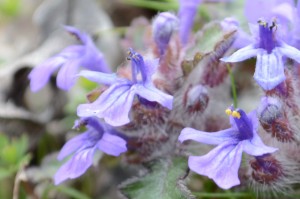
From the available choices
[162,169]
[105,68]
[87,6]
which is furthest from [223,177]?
[87,6]

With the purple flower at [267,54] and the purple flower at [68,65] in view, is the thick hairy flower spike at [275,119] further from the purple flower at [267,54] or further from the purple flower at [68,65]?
the purple flower at [68,65]

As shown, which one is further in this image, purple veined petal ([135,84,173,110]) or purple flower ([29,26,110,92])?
Result: purple flower ([29,26,110,92])

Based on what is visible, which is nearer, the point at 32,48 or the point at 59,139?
the point at 59,139

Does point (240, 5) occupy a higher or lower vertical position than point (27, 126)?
higher

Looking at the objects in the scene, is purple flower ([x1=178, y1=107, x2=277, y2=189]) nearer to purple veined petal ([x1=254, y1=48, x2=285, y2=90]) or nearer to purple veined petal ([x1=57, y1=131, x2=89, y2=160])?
purple veined petal ([x1=254, y1=48, x2=285, y2=90])

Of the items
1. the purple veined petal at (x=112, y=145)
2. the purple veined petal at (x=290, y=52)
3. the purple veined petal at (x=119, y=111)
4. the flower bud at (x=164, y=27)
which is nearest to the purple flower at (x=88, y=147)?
the purple veined petal at (x=112, y=145)

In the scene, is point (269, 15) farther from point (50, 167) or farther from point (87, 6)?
point (87, 6)

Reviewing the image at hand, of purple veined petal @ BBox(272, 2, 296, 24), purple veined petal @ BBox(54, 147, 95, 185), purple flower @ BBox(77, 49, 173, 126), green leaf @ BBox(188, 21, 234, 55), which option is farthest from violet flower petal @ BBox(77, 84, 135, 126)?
purple veined petal @ BBox(272, 2, 296, 24)

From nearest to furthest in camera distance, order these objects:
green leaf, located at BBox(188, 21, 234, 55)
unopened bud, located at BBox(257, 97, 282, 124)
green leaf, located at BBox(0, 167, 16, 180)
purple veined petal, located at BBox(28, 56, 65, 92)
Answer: unopened bud, located at BBox(257, 97, 282, 124) < green leaf, located at BBox(188, 21, 234, 55) < purple veined petal, located at BBox(28, 56, 65, 92) < green leaf, located at BBox(0, 167, 16, 180)
